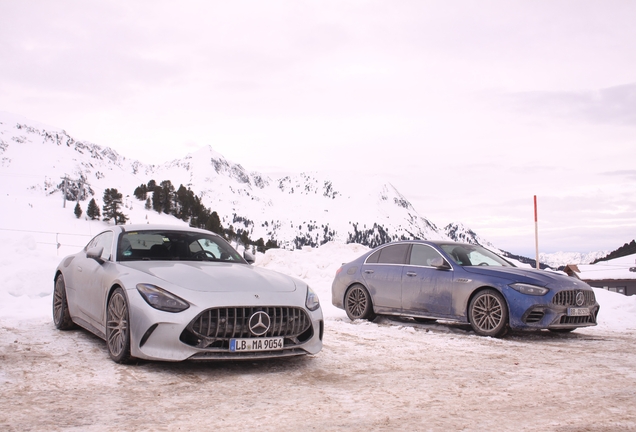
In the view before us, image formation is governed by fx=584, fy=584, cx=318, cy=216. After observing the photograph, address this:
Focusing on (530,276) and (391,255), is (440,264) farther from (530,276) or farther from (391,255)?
(530,276)

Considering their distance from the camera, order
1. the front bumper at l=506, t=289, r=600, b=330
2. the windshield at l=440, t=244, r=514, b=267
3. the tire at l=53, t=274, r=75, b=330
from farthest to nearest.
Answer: the windshield at l=440, t=244, r=514, b=267, the front bumper at l=506, t=289, r=600, b=330, the tire at l=53, t=274, r=75, b=330

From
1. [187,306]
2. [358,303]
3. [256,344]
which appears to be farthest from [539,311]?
[187,306]

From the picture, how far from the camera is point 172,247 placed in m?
6.99

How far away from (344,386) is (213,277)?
1.73 metres

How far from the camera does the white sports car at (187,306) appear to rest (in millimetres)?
5332

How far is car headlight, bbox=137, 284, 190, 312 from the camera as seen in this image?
5.36 metres

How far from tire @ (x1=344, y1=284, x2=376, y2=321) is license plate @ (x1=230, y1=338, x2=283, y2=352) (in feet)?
16.1

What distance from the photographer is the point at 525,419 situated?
404cm

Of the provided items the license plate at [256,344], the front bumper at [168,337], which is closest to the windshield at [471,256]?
the license plate at [256,344]

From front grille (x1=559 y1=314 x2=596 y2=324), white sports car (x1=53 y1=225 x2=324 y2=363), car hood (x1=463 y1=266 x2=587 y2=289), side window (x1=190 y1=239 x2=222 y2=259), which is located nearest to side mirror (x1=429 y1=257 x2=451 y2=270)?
car hood (x1=463 y1=266 x2=587 y2=289)

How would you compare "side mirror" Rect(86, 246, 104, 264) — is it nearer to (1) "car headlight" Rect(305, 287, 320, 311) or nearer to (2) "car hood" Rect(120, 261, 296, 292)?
(2) "car hood" Rect(120, 261, 296, 292)

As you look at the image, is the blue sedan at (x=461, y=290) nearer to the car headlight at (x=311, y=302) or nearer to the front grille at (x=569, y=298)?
the front grille at (x=569, y=298)

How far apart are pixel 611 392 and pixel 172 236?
4.96 metres

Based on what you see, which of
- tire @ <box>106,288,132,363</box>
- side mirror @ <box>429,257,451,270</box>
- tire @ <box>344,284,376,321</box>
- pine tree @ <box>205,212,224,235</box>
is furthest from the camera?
pine tree @ <box>205,212,224,235</box>
